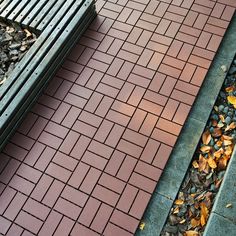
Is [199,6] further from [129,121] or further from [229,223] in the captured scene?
[229,223]

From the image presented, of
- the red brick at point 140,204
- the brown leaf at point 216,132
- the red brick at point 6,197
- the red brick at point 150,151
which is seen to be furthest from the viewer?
the brown leaf at point 216,132

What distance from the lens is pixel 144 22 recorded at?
4.61 m

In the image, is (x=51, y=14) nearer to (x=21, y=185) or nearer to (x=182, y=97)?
(x=182, y=97)

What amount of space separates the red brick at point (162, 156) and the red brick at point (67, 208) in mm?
891

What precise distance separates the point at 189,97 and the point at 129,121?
28.4 inches

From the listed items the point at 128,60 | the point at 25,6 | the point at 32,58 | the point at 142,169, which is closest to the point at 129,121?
the point at 142,169

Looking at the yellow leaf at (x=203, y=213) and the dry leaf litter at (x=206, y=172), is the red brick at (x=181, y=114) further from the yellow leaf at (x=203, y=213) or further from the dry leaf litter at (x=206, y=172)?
the yellow leaf at (x=203, y=213)

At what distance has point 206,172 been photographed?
362cm

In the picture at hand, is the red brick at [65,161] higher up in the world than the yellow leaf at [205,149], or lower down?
higher up

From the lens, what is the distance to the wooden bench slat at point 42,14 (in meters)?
4.57

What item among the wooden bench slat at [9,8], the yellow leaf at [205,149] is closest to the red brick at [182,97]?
the yellow leaf at [205,149]

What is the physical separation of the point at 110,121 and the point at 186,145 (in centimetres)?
85

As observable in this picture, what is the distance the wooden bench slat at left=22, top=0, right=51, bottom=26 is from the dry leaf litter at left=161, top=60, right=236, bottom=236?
2.51 metres

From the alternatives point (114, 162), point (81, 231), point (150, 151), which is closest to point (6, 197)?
point (81, 231)
